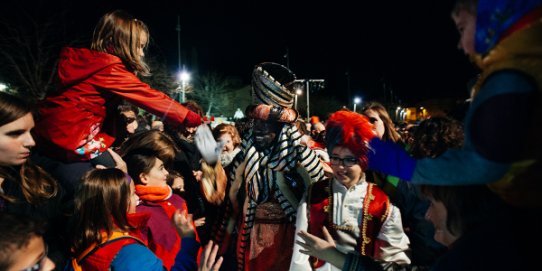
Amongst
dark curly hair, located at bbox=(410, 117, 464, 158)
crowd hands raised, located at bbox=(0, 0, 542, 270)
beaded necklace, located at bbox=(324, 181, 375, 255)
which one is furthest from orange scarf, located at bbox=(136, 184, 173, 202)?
dark curly hair, located at bbox=(410, 117, 464, 158)

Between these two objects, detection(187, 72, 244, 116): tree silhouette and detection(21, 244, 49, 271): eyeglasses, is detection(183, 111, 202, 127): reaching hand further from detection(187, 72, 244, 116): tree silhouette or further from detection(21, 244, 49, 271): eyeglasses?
detection(187, 72, 244, 116): tree silhouette

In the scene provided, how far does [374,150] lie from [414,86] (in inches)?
960

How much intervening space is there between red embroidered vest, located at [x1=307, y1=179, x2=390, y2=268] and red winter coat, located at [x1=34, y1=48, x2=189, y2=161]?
124 cm

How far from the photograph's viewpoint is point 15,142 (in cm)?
209

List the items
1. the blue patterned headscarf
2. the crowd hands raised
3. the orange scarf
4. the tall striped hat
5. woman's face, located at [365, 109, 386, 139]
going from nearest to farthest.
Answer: the blue patterned headscarf
the crowd hands raised
the tall striped hat
the orange scarf
woman's face, located at [365, 109, 386, 139]

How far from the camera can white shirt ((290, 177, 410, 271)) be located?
2.33m

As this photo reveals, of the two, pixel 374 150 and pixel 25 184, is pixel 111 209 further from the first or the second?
pixel 374 150

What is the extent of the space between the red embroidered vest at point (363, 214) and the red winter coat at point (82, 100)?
1.24m

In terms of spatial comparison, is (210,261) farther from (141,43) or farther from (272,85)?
(141,43)

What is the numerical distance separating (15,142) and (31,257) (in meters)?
0.88

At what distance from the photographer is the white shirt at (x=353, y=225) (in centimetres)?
233

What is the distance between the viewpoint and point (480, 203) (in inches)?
52.6

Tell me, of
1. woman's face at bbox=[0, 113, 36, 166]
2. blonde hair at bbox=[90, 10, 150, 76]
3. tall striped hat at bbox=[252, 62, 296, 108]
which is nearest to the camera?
woman's face at bbox=[0, 113, 36, 166]

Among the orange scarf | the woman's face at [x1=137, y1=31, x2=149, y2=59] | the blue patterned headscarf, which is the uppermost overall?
the woman's face at [x1=137, y1=31, x2=149, y2=59]
